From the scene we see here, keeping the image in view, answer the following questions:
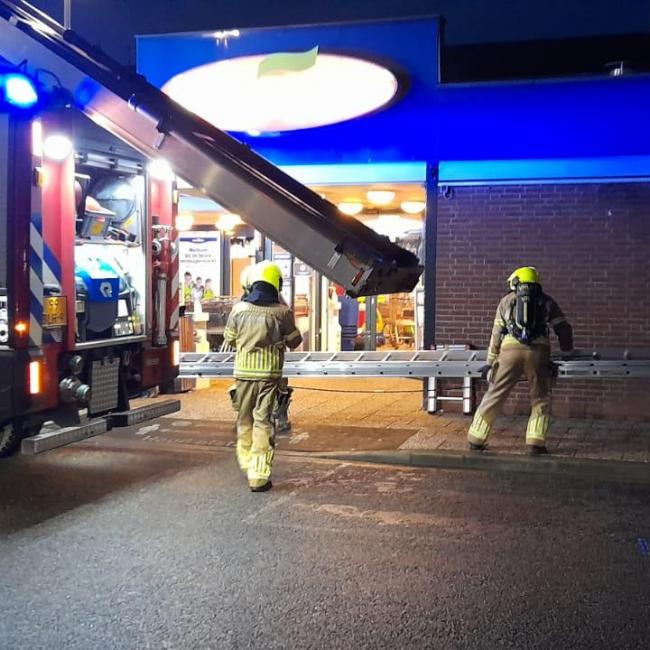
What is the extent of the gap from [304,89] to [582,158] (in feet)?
11.2

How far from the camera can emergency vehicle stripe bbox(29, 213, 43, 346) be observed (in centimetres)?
594

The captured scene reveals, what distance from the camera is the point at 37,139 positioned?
5.92 meters

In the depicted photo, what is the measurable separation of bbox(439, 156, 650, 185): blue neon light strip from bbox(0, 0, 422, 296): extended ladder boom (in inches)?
170

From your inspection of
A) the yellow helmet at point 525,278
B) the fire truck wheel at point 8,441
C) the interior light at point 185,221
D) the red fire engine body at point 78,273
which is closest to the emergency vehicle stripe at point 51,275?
the red fire engine body at point 78,273

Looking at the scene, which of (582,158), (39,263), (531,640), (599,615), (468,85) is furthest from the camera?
(582,158)

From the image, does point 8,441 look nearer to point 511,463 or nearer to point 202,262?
point 511,463

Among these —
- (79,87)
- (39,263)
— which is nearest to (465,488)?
(39,263)

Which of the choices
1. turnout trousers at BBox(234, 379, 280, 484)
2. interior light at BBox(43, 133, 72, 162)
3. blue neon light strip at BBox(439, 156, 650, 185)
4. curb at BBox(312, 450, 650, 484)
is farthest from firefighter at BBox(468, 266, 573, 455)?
interior light at BBox(43, 133, 72, 162)

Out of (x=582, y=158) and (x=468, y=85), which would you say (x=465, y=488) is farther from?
(x=582, y=158)

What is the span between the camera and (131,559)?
5031 millimetres

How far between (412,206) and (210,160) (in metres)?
7.99

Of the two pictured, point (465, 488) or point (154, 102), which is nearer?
point (154, 102)

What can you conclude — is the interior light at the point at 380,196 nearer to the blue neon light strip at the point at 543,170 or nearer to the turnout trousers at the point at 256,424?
the blue neon light strip at the point at 543,170

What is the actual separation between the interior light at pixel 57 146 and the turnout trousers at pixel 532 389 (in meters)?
4.41
